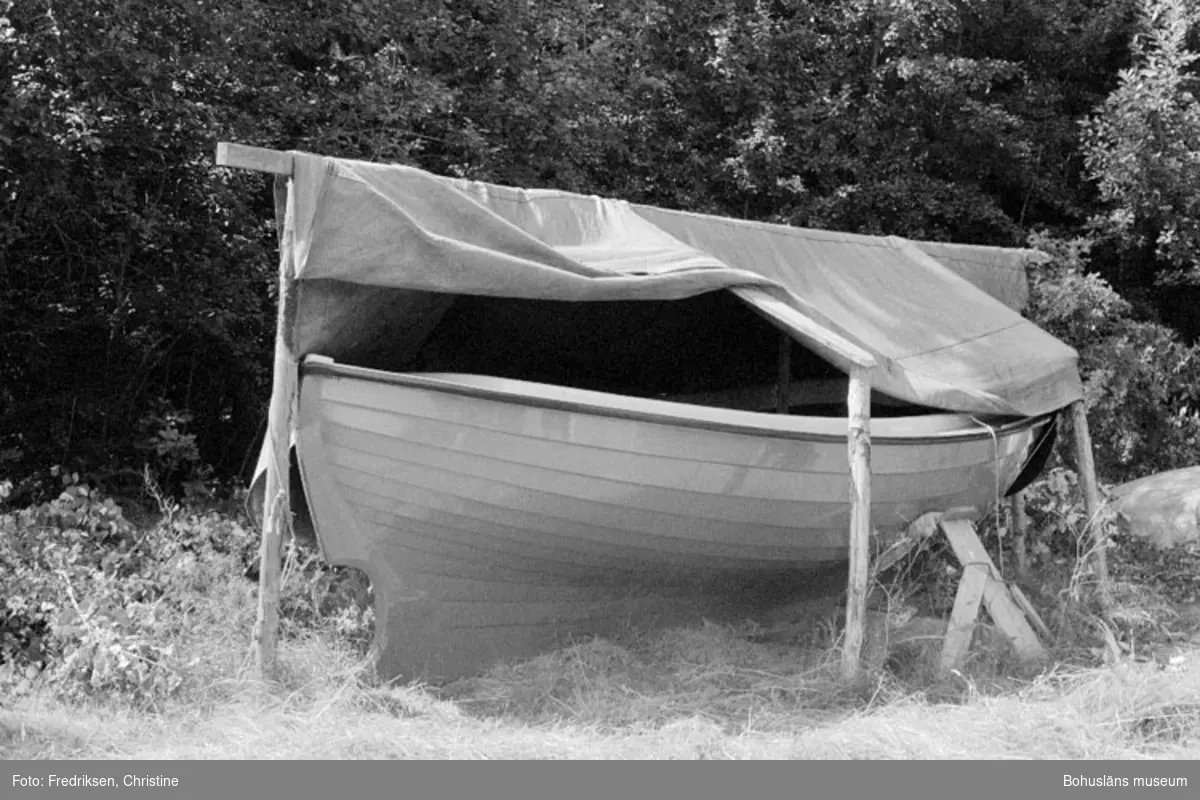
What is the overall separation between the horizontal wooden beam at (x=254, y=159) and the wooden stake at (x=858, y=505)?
8.72 ft

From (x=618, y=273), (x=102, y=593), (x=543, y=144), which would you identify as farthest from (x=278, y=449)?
(x=543, y=144)

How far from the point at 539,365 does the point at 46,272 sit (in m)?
3.64

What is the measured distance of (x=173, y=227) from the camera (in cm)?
885

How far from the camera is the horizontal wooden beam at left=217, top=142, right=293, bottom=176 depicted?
516cm

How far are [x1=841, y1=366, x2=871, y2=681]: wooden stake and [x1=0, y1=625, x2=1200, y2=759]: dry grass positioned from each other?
223mm

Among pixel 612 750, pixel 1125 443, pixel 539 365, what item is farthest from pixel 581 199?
pixel 1125 443

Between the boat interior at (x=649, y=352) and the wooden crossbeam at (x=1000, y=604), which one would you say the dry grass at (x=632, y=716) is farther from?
the boat interior at (x=649, y=352)

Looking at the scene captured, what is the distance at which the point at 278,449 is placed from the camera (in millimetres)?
5719

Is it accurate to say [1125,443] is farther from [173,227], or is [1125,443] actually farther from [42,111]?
[42,111]

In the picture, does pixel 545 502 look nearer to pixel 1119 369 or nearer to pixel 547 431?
pixel 547 431

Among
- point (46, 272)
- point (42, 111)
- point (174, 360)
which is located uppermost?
point (42, 111)

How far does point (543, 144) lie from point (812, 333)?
4.68 m

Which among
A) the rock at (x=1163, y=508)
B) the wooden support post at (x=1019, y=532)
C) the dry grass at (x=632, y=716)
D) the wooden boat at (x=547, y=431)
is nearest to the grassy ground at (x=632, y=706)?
the dry grass at (x=632, y=716)

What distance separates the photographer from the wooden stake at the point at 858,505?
6113 mm
